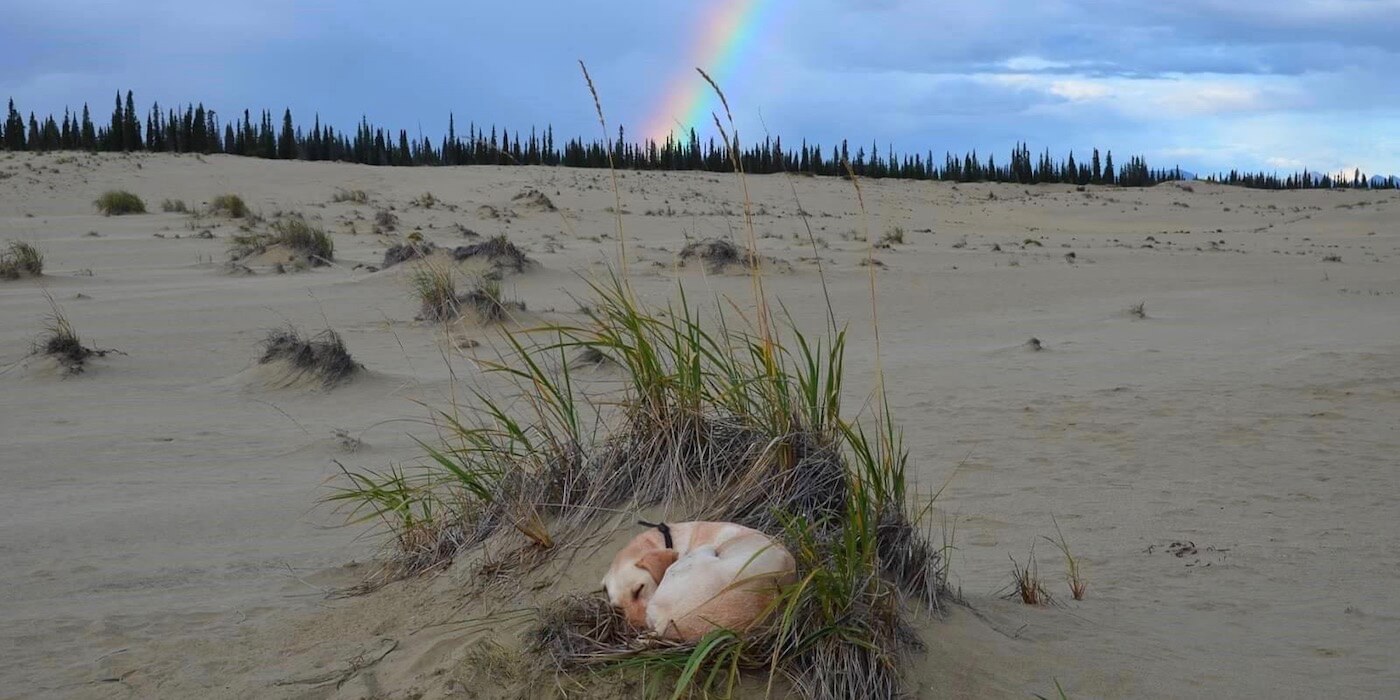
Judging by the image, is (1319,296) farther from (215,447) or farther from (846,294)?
(215,447)

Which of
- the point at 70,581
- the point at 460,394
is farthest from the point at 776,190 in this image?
the point at 70,581

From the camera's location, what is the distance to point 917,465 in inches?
264

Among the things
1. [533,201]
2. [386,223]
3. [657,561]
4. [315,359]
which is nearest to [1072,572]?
[657,561]

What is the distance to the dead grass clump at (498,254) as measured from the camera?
14.1 meters

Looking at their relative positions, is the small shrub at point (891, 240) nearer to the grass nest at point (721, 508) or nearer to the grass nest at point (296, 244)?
the grass nest at point (296, 244)

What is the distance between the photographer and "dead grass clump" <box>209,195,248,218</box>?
2189 cm

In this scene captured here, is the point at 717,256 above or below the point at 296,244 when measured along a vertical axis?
below

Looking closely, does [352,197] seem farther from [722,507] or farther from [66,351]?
[722,507]

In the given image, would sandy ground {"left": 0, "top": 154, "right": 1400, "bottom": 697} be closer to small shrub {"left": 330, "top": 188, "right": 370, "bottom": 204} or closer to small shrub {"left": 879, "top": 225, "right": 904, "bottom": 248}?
small shrub {"left": 879, "top": 225, "right": 904, "bottom": 248}

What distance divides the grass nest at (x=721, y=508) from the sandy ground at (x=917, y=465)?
0.66ft

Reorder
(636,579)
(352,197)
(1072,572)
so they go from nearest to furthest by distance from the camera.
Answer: (636,579)
(1072,572)
(352,197)

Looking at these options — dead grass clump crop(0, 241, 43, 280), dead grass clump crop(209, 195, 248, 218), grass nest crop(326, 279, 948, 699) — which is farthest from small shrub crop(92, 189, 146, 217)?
grass nest crop(326, 279, 948, 699)

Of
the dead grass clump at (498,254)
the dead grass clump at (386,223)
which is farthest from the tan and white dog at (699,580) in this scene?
the dead grass clump at (386,223)

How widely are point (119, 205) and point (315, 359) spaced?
1637 cm
